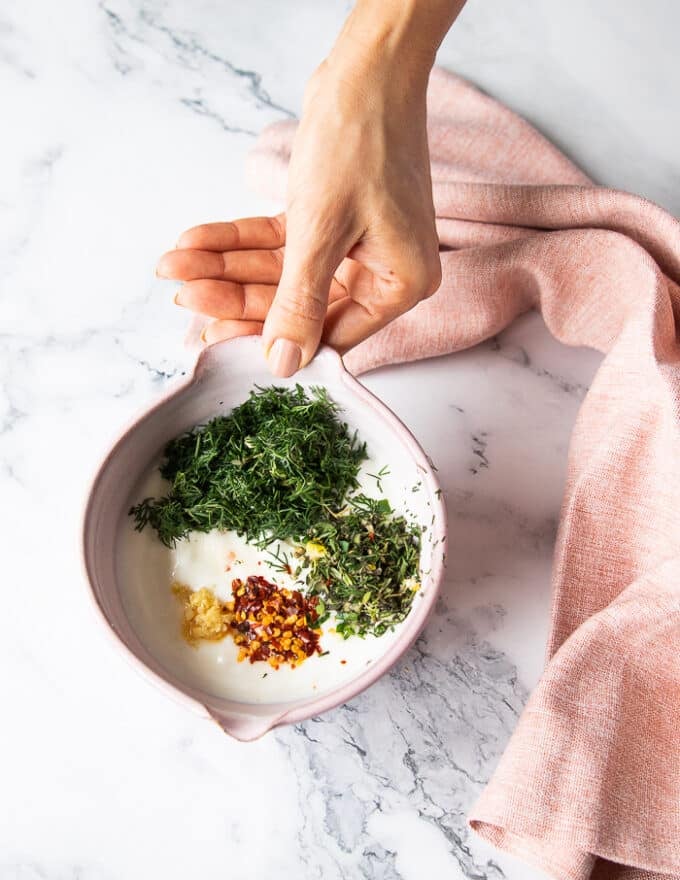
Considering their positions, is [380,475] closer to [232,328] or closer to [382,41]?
[232,328]

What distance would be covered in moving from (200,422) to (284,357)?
258 millimetres

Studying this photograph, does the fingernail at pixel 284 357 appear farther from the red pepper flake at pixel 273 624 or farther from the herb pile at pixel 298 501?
the red pepper flake at pixel 273 624

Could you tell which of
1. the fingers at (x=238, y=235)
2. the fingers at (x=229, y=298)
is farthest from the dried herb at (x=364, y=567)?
the fingers at (x=238, y=235)

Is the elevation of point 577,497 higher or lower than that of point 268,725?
higher

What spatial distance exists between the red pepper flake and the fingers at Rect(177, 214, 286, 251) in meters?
0.60

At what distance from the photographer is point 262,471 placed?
1.51 metres

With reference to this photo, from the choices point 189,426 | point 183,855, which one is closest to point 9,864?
point 183,855

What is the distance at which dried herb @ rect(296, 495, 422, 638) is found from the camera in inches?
57.0

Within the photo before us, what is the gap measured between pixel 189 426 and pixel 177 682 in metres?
0.44

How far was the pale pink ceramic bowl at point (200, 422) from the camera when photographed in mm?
1302

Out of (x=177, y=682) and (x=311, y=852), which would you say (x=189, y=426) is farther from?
(x=311, y=852)

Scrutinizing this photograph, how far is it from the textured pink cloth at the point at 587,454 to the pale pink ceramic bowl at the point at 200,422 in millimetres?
242

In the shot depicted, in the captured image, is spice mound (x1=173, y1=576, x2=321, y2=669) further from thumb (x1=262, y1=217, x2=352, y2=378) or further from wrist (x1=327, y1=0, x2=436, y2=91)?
wrist (x1=327, y1=0, x2=436, y2=91)

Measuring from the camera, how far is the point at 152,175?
1.84 metres
